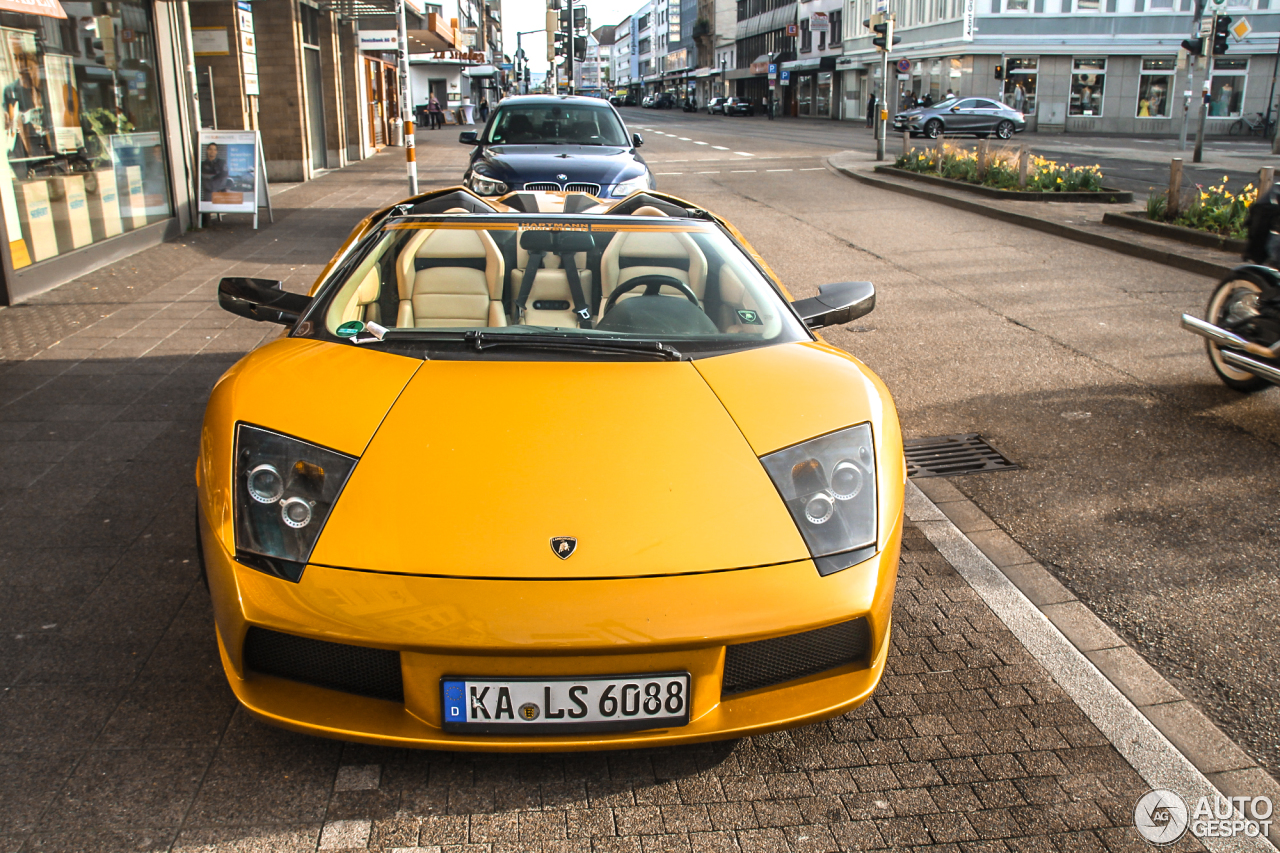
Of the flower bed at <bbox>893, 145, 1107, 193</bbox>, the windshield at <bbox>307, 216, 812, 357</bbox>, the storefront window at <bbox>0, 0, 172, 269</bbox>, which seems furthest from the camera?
the flower bed at <bbox>893, 145, 1107, 193</bbox>

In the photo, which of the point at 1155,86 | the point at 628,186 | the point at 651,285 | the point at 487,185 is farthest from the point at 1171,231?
the point at 1155,86

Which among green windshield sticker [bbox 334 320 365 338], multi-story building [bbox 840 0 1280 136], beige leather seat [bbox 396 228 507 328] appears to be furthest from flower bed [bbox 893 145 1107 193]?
multi-story building [bbox 840 0 1280 136]

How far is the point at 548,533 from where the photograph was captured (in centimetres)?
250

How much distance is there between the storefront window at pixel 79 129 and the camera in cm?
868

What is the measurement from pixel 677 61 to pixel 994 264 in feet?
423

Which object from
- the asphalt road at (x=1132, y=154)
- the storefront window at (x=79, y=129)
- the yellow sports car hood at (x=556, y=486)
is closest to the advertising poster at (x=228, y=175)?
the storefront window at (x=79, y=129)

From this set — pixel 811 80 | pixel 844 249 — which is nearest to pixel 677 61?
pixel 811 80

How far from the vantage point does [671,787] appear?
260 centimetres

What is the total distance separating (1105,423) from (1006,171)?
1282cm

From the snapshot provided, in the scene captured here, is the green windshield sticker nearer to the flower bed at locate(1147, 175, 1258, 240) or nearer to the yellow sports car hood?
the yellow sports car hood

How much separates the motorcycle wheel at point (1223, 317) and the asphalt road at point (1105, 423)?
0.08 meters

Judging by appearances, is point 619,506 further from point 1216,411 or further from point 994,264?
point 994,264

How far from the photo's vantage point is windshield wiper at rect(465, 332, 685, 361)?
128 inches

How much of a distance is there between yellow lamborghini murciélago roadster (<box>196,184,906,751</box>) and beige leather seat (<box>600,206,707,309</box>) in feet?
1.64
